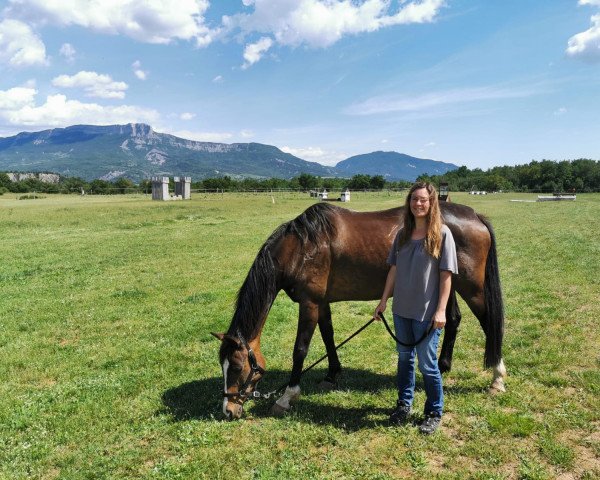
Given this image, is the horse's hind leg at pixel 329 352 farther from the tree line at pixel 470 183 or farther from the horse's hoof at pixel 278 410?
the tree line at pixel 470 183

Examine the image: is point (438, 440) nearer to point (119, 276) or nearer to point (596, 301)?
point (596, 301)

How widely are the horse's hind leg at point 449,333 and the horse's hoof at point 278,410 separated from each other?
7.86ft

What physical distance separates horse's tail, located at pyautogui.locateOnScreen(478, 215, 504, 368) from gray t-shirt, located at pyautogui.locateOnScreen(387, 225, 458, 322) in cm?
151

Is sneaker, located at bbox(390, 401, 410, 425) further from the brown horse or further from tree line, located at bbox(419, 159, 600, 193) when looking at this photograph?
tree line, located at bbox(419, 159, 600, 193)

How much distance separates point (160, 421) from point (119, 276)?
8550 mm

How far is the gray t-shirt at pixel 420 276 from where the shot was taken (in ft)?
12.8

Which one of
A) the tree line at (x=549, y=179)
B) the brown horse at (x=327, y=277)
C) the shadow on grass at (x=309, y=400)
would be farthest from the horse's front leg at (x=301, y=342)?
the tree line at (x=549, y=179)

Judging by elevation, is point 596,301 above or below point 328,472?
above

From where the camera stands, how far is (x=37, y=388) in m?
5.54

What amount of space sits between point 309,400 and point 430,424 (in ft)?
5.07

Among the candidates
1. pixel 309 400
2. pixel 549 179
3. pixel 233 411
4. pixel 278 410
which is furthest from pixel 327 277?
pixel 549 179

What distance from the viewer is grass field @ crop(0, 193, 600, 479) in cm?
379

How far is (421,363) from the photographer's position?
13.6 ft

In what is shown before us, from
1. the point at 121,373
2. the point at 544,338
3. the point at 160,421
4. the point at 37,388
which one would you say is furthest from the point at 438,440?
the point at 37,388
